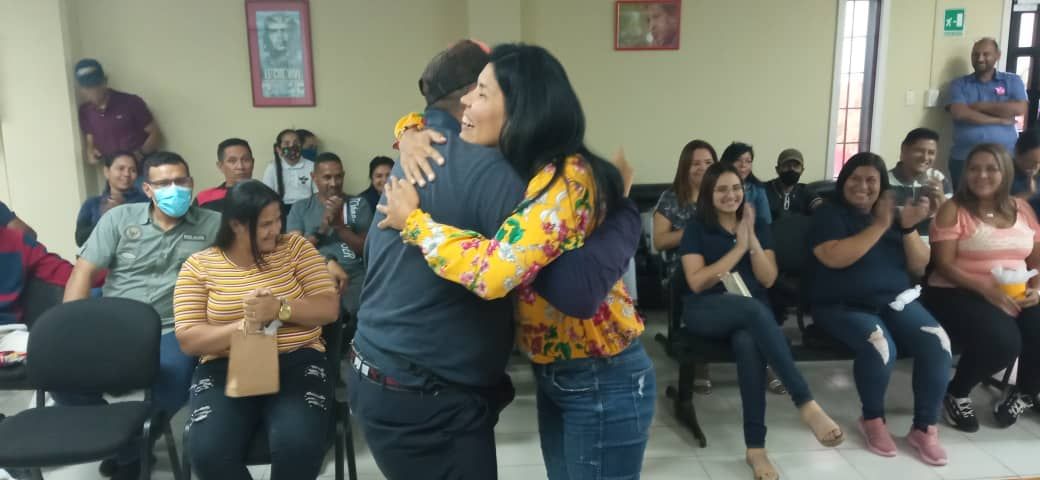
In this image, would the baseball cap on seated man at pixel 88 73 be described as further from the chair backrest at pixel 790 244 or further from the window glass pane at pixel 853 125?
the window glass pane at pixel 853 125

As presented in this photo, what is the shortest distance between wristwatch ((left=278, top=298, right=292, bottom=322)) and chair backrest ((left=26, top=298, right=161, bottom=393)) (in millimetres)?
457

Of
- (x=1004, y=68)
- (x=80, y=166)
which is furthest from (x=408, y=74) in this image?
(x=1004, y=68)

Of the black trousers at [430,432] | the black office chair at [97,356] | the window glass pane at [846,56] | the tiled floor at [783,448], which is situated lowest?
the tiled floor at [783,448]

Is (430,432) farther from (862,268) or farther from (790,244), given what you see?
(790,244)

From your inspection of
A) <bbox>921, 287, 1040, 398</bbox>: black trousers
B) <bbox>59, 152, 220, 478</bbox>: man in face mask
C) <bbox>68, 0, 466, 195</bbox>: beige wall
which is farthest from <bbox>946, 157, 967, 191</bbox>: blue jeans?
<bbox>59, 152, 220, 478</bbox>: man in face mask

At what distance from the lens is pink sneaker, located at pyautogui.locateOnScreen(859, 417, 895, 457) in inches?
102

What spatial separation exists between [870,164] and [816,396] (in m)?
1.12

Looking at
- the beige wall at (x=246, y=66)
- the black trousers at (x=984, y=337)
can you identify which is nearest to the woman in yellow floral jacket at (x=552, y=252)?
the black trousers at (x=984, y=337)

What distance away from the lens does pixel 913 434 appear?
2.64 m

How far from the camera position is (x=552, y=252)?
998 millimetres

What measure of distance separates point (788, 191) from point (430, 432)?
398 centimetres

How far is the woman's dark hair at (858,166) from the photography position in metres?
2.75

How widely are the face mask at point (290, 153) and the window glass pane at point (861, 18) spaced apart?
170 inches

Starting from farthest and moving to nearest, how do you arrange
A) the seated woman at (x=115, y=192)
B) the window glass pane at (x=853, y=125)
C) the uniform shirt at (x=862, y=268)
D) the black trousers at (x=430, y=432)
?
1. the window glass pane at (x=853, y=125)
2. the seated woman at (x=115, y=192)
3. the uniform shirt at (x=862, y=268)
4. the black trousers at (x=430, y=432)
